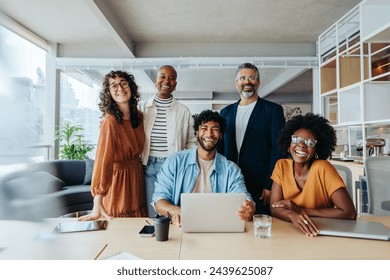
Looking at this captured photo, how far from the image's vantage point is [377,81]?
10.2 feet

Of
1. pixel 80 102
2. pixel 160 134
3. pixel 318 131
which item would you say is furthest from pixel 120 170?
pixel 80 102

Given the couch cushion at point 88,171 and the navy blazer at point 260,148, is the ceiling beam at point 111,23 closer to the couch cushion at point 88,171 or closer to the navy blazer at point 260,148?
the couch cushion at point 88,171

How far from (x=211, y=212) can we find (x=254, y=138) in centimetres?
86

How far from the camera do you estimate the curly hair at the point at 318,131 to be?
160 centimetres

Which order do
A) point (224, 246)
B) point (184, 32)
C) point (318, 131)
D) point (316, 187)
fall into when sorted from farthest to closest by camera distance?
point (184, 32) < point (318, 131) < point (316, 187) < point (224, 246)

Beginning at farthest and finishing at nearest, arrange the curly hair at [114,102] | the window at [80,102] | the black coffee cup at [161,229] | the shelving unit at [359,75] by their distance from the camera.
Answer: the window at [80,102], the shelving unit at [359,75], the curly hair at [114,102], the black coffee cup at [161,229]

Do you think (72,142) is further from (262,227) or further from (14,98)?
(14,98)

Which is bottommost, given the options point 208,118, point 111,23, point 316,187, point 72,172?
point 72,172

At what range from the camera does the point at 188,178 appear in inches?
58.9

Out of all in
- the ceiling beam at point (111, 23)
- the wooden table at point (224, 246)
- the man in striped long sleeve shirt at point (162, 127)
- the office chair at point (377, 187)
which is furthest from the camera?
the ceiling beam at point (111, 23)

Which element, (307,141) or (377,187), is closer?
(307,141)

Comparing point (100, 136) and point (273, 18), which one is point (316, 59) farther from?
point (100, 136)

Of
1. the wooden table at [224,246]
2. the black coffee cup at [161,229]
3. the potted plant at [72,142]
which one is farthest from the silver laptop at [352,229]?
the potted plant at [72,142]
